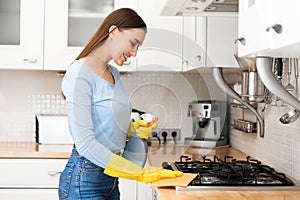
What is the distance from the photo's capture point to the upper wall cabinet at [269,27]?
3.40ft

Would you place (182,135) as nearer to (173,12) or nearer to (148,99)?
(148,99)

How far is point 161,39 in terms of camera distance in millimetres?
3072

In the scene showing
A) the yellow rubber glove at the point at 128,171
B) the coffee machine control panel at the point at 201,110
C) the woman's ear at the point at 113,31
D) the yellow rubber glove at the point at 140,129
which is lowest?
the yellow rubber glove at the point at 128,171

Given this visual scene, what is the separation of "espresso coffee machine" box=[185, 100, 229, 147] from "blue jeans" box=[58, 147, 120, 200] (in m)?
1.15

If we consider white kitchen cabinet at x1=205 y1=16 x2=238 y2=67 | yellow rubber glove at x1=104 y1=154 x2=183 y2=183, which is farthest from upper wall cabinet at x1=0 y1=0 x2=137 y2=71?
yellow rubber glove at x1=104 y1=154 x2=183 y2=183

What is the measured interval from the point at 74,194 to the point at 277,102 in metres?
0.94

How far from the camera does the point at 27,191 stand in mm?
2844

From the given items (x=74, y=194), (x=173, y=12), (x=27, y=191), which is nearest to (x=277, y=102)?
(x=173, y=12)

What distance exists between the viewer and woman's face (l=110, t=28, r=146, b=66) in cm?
198

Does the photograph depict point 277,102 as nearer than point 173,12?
Yes

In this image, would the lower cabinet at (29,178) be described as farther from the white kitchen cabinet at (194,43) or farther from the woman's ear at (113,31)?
the woman's ear at (113,31)

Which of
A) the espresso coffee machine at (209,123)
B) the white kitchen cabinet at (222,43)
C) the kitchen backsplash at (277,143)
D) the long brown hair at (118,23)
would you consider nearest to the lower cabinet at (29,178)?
the espresso coffee machine at (209,123)

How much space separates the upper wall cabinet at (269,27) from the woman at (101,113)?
2.05 feet

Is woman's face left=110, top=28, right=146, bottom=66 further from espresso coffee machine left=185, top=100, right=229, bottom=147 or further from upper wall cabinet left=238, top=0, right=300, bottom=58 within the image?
espresso coffee machine left=185, top=100, right=229, bottom=147
